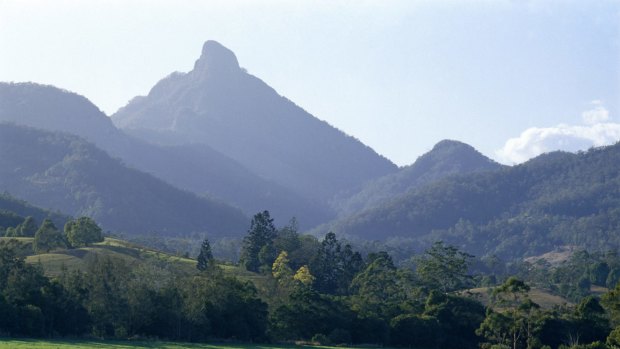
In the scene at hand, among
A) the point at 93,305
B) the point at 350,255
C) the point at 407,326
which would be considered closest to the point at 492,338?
the point at 407,326

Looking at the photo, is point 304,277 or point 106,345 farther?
point 304,277

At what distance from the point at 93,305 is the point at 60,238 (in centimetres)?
4993

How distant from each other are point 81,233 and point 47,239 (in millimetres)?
8974

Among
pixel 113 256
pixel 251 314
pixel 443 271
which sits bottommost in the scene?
pixel 251 314

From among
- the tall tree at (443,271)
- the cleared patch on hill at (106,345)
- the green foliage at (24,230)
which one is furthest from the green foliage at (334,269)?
the cleared patch on hill at (106,345)

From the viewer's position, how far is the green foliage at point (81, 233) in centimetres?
12562

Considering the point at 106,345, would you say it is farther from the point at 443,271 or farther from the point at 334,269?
the point at 334,269

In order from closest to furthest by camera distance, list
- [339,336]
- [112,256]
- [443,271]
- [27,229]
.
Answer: [339,336] → [112,256] → [443,271] → [27,229]

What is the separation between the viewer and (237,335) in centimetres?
7644

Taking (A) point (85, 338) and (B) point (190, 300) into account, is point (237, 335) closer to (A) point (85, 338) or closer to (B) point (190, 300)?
(B) point (190, 300)

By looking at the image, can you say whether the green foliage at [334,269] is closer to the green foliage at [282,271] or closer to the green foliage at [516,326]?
the green foliage at [282,271]

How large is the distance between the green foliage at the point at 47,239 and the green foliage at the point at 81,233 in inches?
230

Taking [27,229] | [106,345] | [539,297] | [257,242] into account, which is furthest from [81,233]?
[106,345]

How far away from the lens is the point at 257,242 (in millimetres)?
132625
